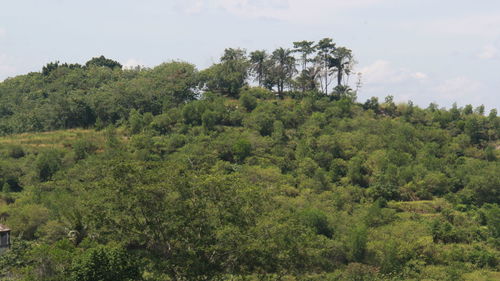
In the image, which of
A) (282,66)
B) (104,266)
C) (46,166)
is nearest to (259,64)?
(282,66)

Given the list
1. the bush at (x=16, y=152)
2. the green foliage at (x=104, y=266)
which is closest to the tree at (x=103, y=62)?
the bush at (x=16, y=152)

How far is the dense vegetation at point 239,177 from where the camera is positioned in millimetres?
26203

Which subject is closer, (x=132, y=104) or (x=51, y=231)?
(x=51, y=231)

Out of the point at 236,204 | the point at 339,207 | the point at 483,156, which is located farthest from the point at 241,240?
the point at 483,156

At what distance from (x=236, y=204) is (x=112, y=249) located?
6.16 m

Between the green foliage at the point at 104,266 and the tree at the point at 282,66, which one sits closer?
the green foliage at the point at 104,266

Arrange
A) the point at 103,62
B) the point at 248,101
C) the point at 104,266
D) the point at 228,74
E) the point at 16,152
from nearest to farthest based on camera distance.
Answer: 1. the point at 104,266
2. the point at 16,152
3. the point at 248,101
4. the point at 228,74
5. the point at 103,62

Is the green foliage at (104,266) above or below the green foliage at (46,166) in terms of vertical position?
below

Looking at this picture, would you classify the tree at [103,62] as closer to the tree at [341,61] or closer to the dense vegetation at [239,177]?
the dense vegetation at [239,177]

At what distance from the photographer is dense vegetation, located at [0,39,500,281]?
26203 mm

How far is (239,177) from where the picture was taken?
3170 cm

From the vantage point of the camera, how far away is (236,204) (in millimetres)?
26922

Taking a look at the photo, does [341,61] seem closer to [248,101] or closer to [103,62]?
[248,101]

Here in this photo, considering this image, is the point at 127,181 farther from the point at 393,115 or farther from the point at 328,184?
the point at 393,115
